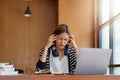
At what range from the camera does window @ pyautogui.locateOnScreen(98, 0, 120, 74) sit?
4.62m

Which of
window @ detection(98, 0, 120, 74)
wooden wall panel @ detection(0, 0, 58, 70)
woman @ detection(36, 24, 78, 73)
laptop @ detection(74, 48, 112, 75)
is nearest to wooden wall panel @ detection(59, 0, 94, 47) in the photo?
window @ detection(98, 0, 120, 74)

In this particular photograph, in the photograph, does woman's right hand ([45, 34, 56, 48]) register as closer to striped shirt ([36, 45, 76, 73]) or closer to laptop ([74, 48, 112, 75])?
striped shirt ([36, 45, 76, 73])

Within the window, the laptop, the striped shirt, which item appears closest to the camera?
the laptop

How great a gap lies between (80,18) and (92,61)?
4231 mm

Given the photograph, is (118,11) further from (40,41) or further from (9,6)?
(9,6)

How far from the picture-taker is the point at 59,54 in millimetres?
2592

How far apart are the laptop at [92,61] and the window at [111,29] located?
8.50ft

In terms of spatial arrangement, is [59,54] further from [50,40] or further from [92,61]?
[92,61]

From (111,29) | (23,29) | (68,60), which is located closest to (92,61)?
(68,60)

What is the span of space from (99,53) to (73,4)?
4328 millimetres

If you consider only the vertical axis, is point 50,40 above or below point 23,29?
below

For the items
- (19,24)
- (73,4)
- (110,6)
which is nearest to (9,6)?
(19,24)

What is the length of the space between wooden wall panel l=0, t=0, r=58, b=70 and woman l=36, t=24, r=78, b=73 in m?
4.55

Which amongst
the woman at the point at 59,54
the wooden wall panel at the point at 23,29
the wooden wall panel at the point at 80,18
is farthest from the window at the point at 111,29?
the woman at the point at 59,54
